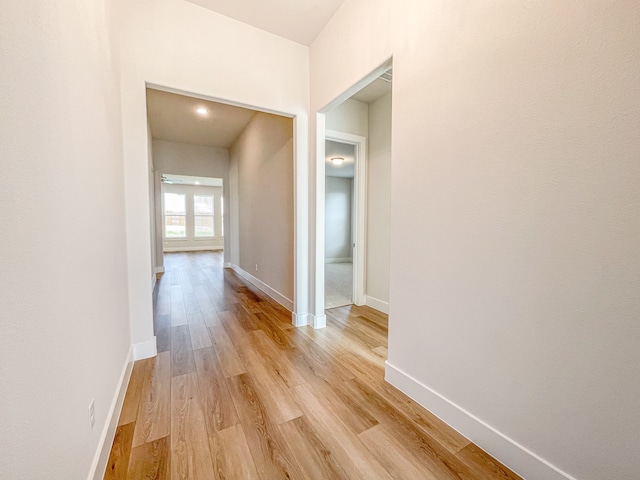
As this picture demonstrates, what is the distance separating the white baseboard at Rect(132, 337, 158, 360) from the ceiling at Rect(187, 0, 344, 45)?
9.62ft

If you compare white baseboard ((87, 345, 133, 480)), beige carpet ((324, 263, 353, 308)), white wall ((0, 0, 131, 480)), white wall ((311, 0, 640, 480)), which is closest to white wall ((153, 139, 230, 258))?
beige carpet ((324, 263, 353, 308))

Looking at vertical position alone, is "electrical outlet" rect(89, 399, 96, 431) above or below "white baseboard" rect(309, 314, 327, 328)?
above

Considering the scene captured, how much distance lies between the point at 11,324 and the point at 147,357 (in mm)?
1916

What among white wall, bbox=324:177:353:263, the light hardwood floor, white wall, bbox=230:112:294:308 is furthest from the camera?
white wall, bbox=324:177:353:263

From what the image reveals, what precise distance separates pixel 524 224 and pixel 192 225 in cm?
→ 1069

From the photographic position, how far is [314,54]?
8.75 feet

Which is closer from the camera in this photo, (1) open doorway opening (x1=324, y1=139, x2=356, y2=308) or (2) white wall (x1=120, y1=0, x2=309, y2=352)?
(2) white wall (x1=120, y1=0, x2=309, y2=352)

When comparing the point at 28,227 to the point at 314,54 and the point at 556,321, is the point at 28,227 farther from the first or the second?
the point at 314,54

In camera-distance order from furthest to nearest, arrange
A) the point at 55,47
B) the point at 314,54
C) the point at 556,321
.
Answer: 1. the point at 314,54
2. the point at 556,321
3. the point at 55,47

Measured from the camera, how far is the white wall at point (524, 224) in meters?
0.89

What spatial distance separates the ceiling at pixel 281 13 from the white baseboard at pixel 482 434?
303 centimetres

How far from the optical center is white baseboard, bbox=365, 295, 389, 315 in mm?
3326

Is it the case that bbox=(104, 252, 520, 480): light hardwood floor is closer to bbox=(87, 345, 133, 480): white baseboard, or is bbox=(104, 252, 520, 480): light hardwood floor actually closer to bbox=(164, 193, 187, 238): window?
bbox=(87, 345, 133, 480): white baseboard

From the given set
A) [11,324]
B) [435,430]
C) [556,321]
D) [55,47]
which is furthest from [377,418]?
[55,47]
